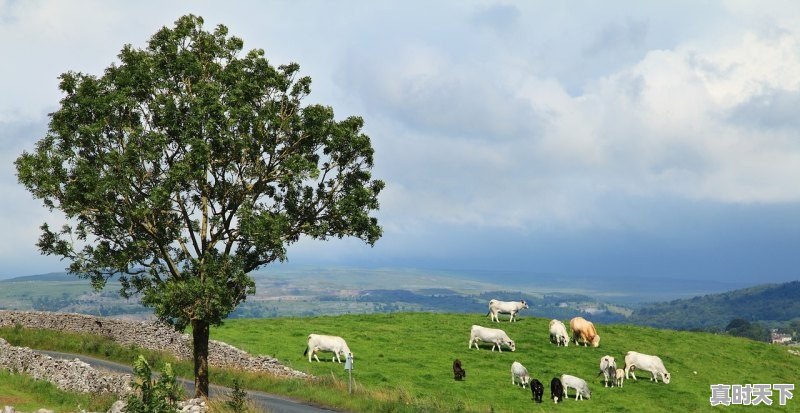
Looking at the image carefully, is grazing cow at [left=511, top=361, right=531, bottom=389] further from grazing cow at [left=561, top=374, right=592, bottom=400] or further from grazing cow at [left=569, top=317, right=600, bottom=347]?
grazing cow at [left=569, top=317, right=600, bottom=347]

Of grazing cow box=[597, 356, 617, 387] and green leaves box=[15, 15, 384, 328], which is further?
grazing cow box=[597, 356, 617, 387]

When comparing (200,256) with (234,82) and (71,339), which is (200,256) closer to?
(234,82)

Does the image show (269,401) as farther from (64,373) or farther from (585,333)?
(585,333)

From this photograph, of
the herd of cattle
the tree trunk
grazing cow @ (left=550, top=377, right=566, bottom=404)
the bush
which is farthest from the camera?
the herd of cattle

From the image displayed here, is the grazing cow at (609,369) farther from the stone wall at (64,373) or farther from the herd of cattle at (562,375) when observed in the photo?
the stone wall at (64,373)

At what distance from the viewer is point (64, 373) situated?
37.9 meters

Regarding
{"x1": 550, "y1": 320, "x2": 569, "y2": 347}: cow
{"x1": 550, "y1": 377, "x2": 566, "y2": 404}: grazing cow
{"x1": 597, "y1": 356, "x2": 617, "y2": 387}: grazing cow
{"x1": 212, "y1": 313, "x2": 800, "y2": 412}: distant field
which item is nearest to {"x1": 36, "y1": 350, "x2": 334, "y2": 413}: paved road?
{"x1": 212, "y1": 313, "x2": 800, "y2": 412}: distant field

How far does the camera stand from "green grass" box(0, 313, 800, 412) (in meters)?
39.8

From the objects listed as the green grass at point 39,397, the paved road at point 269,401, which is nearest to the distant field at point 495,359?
the paved road at point 269,401

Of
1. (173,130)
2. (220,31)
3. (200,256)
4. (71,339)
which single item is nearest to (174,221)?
(200,256)

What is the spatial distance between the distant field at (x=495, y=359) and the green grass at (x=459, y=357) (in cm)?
8

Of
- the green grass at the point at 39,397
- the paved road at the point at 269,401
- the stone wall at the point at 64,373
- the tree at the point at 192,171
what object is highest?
the tree at the point at 192,171

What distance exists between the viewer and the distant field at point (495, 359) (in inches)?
1633

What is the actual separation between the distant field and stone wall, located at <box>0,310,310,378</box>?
2.56m
